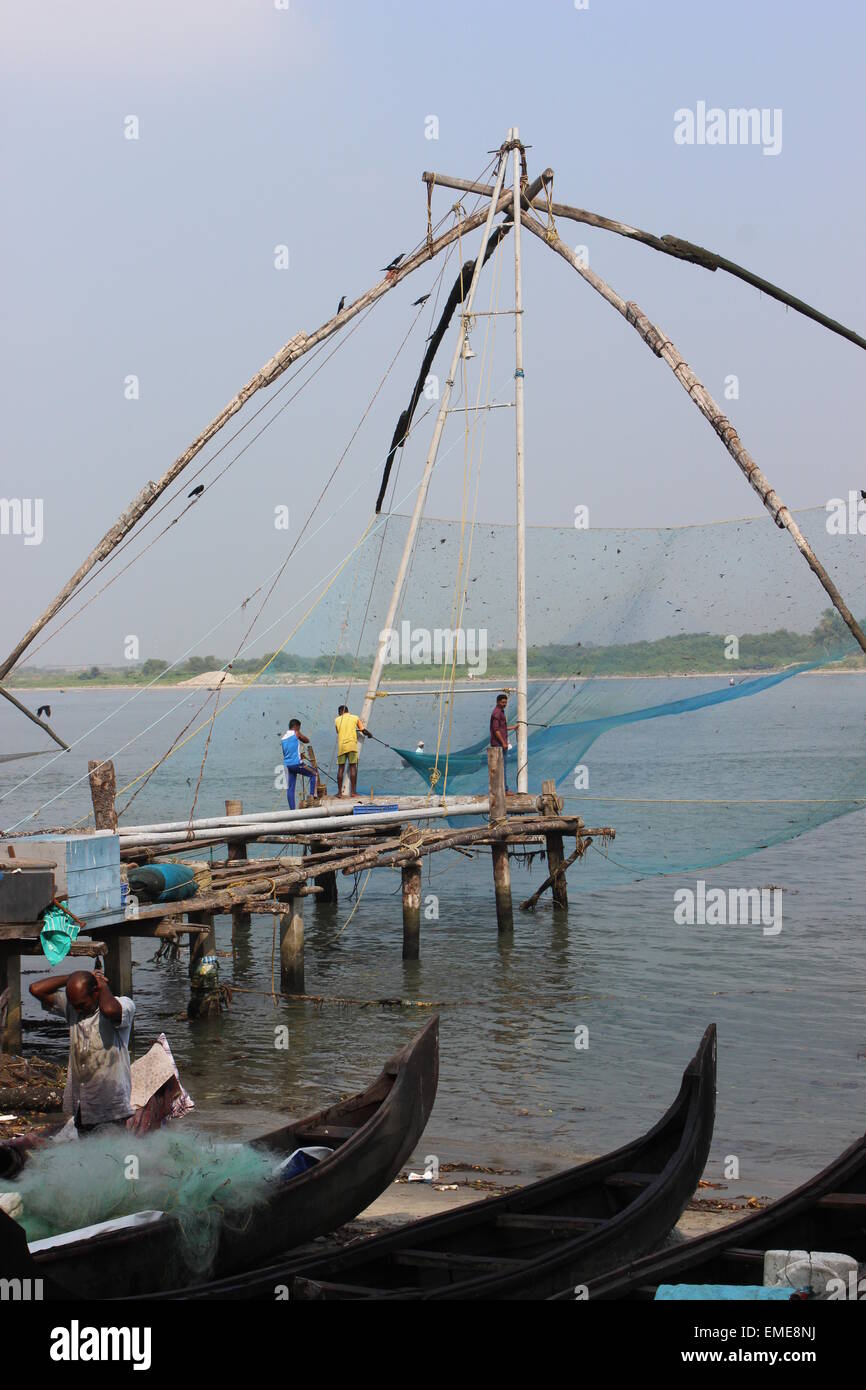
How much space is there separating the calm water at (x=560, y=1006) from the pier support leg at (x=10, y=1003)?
1451mm

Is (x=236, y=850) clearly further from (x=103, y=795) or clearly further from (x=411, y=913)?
(x=103, y=795)

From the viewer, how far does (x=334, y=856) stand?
16.4 m

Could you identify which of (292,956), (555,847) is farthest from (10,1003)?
(555,847)

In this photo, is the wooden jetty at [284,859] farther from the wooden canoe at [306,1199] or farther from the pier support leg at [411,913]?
the wooden canoe at [306,1199]

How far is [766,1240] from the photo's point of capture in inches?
242

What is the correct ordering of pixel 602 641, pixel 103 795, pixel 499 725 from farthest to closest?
pixel 499 725, pixel 602 641, pixel 103 795

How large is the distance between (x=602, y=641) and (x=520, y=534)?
1.85 m

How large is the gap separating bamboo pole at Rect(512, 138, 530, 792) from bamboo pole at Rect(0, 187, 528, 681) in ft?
1.93

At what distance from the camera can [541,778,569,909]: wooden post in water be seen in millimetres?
18656

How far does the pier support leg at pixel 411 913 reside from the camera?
16656 millimetres

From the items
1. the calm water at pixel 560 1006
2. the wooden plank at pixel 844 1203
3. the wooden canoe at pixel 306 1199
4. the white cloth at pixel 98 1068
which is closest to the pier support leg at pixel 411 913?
the calm water at pixel 560 1006

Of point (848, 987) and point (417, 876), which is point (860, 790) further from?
point (417, 876)

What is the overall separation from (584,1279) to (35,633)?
8170mm
